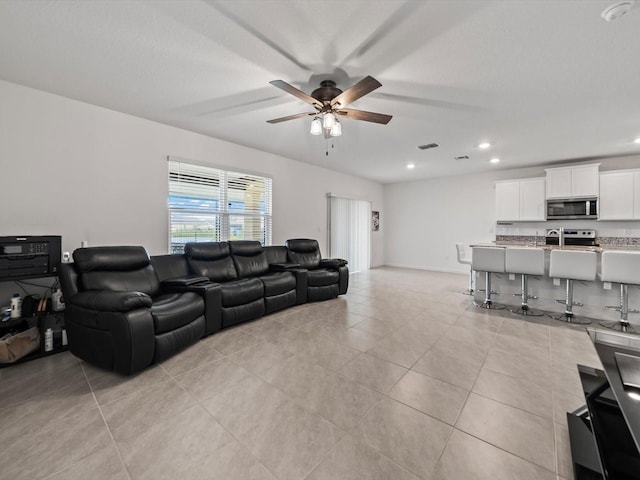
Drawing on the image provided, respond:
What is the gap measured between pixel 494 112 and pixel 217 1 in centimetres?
330

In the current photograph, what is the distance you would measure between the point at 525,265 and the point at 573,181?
2.90 meters

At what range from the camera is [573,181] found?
516cm

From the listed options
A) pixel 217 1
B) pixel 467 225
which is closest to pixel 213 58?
pixel 217 1

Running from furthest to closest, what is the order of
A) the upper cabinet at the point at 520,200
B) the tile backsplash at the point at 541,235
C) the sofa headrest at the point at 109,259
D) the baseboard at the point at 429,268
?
1. the baseboard at the point at 429,268
2. the upper cabinet at the point at 520,200
3. the tile backsplash at the point at 541,235
4. the sofa headrest at the point at 109,259

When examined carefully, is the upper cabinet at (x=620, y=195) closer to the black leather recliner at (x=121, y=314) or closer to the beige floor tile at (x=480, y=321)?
the beige floor tile at (x=480, y=321)

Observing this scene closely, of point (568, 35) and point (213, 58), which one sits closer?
point (568, 35)

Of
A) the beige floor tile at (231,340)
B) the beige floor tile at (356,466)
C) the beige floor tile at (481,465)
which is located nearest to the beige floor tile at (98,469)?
the beige floor tile at (356,466)

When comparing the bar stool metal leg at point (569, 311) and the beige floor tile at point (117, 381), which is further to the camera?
the bar stool metal leg at point (569, 311)

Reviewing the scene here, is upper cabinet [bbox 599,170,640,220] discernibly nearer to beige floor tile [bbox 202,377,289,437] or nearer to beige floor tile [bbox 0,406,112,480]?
beige floor tile [bbox 202,377,289,437]

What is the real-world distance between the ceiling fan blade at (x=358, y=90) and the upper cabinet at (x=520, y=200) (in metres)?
5.37

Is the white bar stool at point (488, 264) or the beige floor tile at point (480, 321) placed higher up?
the white bar stool at point (488, 264)

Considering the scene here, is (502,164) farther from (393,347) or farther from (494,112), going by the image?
(393,347)

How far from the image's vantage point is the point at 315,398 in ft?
6.24

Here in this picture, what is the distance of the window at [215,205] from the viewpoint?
3.93m
